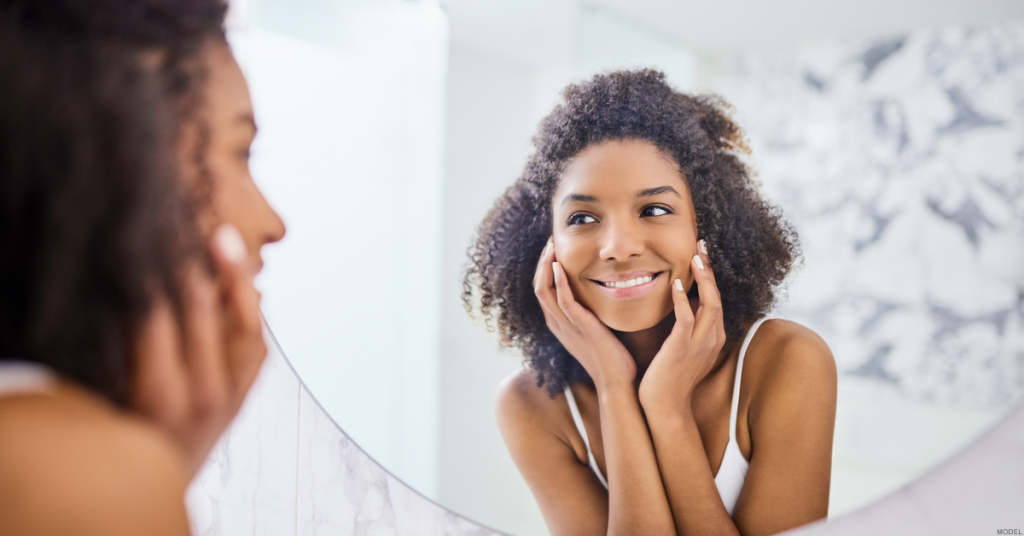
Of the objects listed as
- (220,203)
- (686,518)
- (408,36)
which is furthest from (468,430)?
(408,36)

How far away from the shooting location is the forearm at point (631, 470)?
0.58 m

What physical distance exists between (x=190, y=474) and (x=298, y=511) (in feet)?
1.05

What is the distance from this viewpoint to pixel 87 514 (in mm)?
415

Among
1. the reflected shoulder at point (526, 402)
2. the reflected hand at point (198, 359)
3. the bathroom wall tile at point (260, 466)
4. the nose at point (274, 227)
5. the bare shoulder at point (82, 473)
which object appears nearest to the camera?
the bare shoulder at point (82, 473)

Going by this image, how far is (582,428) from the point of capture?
24.4 inches

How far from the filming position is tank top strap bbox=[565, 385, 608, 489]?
0.61 m

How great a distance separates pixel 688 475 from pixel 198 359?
17.3 inches

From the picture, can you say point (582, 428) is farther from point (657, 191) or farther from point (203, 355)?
point (203, 355)

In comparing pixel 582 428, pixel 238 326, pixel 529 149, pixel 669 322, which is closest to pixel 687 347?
pixel 669 322

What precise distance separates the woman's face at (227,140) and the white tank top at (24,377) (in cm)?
17

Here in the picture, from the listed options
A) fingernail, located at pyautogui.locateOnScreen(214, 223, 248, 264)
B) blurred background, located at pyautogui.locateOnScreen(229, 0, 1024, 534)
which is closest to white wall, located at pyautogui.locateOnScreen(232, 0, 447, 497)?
blurred background, located at pyautogui.locateOnScreen(229, 0, 1024, 534)

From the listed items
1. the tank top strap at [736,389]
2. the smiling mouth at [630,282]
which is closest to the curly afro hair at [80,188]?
the smiling mouth at [630,282]

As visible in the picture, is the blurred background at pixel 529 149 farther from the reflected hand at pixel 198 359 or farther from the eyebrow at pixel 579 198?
the reflected hand at pixel 198 359

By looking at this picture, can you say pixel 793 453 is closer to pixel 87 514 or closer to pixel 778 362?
pixel 778 362
